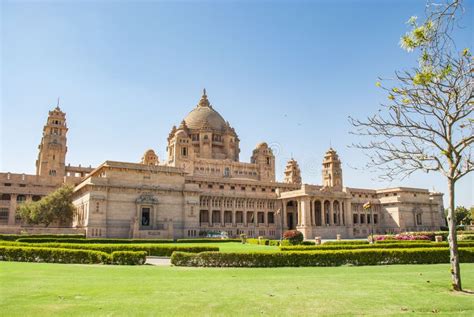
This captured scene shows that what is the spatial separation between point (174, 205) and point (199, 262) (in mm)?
38101

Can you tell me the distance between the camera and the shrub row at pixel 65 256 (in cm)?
2372

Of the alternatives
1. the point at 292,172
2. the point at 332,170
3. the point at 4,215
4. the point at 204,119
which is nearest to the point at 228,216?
the point at 204,119

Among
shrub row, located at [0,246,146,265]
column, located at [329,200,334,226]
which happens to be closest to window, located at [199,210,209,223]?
column, located at [329,200,334,226]

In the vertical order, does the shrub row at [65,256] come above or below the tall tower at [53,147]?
below

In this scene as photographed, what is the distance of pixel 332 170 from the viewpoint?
93.8 metres

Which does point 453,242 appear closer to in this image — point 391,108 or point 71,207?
point 391,108

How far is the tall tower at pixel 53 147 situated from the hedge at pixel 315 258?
62348 millimetres

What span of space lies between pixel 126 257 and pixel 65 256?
3846mm

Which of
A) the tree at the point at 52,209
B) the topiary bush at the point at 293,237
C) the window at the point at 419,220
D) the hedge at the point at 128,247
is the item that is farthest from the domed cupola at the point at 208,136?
→ the hedge at the point at 128,247


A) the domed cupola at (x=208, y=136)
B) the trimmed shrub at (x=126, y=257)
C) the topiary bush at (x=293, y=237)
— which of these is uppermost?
the domed cupola at (x=208, y=136)

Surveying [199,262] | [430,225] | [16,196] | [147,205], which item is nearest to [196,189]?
[147,205]

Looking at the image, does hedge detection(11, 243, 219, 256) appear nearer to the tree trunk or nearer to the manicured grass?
the manicured grass

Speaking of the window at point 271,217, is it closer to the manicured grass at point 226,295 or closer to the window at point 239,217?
the window at point 239,217

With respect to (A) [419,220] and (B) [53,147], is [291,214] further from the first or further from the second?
(B) [53,147]
